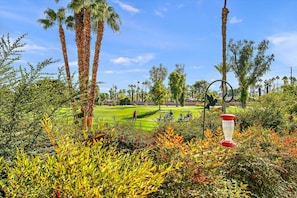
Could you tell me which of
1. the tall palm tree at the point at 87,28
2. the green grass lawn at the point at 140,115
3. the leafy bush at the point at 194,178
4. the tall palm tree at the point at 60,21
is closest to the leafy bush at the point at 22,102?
the green grass lawn at the point at 140,115

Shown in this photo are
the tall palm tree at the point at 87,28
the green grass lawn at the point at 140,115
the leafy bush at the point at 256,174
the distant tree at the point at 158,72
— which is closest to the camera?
the leafy bush at the point at 256,174

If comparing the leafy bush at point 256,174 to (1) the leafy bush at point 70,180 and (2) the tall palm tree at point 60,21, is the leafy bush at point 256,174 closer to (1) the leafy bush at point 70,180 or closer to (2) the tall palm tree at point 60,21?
(1) the leafy bush at point 70,180

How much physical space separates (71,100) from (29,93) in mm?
463

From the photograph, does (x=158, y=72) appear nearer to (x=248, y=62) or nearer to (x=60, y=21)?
(x=248, y=62)

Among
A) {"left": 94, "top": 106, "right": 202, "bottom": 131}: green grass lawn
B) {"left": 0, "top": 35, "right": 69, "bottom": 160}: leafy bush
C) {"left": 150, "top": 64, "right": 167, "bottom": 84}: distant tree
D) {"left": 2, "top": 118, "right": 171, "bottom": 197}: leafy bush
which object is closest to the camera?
{"left": 2, "top": 118, "right": 171, "bottom": 197}: leafy bush

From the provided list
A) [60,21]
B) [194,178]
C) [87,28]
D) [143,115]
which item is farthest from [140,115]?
[194,178]

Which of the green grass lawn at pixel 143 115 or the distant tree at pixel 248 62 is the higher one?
the distant tree at pixel 248 62

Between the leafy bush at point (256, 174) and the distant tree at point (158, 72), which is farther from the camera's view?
the distant tree at point (158, 72)

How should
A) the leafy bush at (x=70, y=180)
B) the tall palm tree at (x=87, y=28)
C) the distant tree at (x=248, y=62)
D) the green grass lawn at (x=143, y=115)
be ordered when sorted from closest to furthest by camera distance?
1. the leafy bush at (x=70, y=180)
2. the tall palm tree at (x=87, y=28)
3. the green grass lawn at (x=143, y=115)
4. the distant tree at (x=248, y=62)

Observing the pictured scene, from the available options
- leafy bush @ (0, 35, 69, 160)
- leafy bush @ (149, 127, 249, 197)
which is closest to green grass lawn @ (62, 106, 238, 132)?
leafy bush @ (0, 35, 69, 160)

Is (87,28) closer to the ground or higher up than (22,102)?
higher up

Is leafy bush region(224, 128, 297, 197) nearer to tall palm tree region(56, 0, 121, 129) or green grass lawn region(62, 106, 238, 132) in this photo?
green grass lawn region(62, 106, 238, 132)

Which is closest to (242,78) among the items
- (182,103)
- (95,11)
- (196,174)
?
(182,103)

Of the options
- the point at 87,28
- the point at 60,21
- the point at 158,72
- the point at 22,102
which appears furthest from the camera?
the point at 158,72
